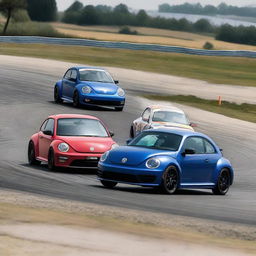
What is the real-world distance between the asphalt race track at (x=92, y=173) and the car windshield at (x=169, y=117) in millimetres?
1780

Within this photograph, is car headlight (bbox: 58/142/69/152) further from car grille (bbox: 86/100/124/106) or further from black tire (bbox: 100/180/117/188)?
car grille (bbox: 86/100/124/106)

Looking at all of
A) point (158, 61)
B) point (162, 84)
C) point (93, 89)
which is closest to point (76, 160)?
point (93, 89)

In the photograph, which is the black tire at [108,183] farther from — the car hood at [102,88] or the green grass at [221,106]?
the green grass at [221,106]

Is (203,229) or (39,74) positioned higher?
(203,229)

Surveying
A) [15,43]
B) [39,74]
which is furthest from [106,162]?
[15,43]

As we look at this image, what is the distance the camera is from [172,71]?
67812 mm

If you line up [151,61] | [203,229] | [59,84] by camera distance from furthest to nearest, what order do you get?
[151,61]
[59,84]
[203,229]

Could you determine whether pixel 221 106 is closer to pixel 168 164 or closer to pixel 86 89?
pixel 86 89

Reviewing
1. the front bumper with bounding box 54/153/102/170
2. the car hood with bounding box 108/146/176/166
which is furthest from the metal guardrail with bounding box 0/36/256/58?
the car hood with bounding box 108/146/176/166

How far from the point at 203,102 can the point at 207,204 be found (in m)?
32.3

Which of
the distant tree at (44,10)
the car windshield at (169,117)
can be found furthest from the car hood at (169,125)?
the distant tree at (44,10)

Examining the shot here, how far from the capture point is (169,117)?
96.3 ft

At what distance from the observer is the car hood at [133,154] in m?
17.2

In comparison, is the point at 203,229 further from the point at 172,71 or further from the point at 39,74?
the point at 172,71
